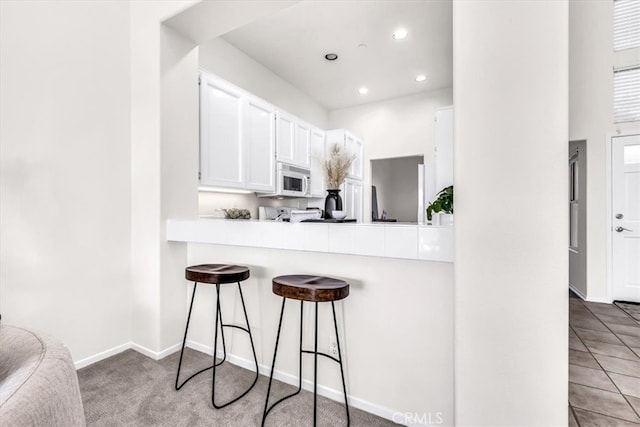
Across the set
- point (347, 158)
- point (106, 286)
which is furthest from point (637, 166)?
point (106, 286)

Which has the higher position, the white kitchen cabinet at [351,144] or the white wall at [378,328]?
the white kitchen cabinet at [351,144]

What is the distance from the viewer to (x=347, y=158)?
2092 mm

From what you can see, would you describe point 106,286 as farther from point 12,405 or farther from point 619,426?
point 619,426

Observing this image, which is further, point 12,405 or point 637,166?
point 637,166

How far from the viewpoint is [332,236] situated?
1.75 meters

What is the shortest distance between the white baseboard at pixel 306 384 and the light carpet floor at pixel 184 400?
29 mm

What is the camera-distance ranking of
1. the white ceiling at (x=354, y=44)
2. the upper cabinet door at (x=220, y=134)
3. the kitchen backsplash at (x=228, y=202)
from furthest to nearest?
1. the kitchen backsplash at (x=228, y=202)
2. the white ceiling at (x=354, y=44)
3. the upper cabinet door at (x=220, y=134)

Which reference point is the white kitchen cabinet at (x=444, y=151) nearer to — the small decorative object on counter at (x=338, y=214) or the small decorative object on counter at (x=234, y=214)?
the small decorative object on counter at (x=338, y=214)

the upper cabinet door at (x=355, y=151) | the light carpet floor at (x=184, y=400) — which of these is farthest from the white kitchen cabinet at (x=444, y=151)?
the upper cabinet door at (x=355, y=151)

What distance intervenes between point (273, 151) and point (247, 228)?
67.6 inches

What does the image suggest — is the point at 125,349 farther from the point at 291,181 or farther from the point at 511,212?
the point at 511,212

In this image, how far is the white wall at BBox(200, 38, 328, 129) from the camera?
343 centimetres

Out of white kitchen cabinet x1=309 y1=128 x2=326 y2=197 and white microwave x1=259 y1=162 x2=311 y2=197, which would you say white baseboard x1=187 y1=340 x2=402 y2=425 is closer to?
white microwave x1=259 y1=162 x2=311 y2=197

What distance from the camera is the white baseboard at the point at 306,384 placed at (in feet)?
5.65
